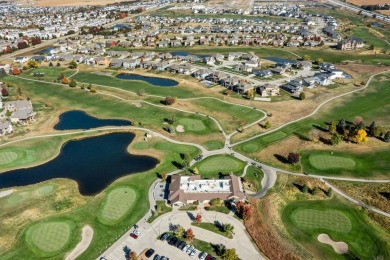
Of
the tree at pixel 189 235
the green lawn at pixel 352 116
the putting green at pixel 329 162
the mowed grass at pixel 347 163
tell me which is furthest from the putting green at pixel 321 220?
the tree at pixel 189 235

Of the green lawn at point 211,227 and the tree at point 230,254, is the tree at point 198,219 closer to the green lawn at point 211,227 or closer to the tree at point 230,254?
the green lawn at point 211,227

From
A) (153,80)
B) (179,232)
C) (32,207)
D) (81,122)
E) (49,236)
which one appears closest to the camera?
(179,232)

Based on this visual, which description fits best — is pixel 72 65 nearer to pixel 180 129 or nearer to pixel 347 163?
pixel 180 129

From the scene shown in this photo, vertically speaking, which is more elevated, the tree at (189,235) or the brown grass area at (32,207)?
the tree at (189,235)

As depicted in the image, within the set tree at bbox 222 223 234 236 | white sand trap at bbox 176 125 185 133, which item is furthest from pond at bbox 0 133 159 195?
tree at bbox 222 223 234 236

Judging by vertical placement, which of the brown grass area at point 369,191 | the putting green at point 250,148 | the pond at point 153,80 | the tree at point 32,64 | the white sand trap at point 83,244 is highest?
the tree at point 32,64

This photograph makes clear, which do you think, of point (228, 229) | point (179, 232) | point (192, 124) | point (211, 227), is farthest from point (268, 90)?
point (179, 232)

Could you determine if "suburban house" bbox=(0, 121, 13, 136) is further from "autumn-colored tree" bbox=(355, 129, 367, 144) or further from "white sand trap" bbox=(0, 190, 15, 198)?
"autumn-colored tree" bbox=(355, 129, 367, 144)
